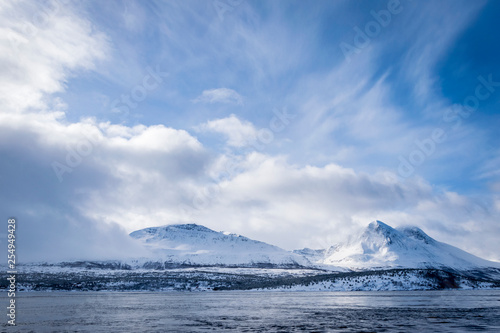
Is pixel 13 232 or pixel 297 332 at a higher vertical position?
pixel 13 232

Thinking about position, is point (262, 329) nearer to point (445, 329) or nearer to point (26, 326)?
point (445, 329)

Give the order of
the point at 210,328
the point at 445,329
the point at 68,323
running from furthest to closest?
the point at 68,323
the point at 210,328
the point at 445,329

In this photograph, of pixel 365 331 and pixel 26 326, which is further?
pixel 26 326

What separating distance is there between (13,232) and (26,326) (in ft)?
44.2

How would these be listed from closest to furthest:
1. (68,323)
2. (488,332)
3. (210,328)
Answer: (488,332) → (210,328) → (68,323)

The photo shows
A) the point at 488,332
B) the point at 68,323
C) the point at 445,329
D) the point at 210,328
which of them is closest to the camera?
the point at 488,332

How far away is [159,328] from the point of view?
4844 cm

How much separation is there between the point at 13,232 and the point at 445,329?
5413cm

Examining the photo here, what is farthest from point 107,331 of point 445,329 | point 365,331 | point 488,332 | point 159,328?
point 488,332

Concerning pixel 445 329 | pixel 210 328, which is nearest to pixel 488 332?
pixel 445 329

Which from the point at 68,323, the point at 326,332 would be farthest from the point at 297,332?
the point at 68,323

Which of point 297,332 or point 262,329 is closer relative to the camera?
point 297,332

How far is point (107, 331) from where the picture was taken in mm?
45594

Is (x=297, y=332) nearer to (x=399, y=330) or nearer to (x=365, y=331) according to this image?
(x=365, y=331)
